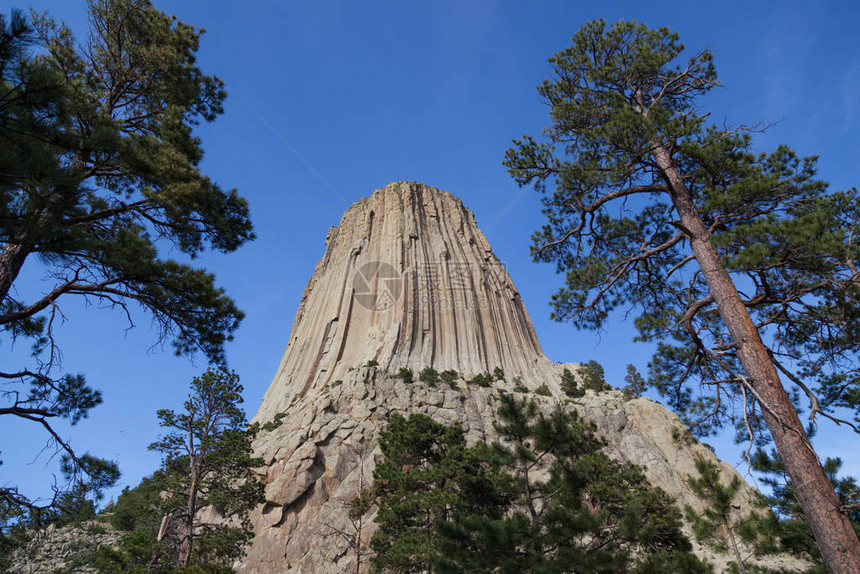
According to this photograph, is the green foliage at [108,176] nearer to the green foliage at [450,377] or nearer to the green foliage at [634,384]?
the green foliage at [634,384]

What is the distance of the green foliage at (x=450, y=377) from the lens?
34656mm

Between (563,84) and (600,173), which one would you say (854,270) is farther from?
(563,84)

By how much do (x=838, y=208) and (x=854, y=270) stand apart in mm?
1249

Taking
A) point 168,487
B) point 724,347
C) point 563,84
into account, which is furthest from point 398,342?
point 724,347

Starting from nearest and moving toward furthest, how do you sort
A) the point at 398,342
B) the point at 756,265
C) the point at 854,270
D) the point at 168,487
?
the point at 854,270, the point at 756,265, the point at 168,487, the point at 398,342

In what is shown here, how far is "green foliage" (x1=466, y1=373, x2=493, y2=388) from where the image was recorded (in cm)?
3638

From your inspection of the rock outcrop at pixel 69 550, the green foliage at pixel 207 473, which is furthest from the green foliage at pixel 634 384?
the rock outcrop at pixel 69 550

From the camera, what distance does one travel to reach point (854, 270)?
554cm

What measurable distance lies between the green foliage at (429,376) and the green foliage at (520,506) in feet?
61.4

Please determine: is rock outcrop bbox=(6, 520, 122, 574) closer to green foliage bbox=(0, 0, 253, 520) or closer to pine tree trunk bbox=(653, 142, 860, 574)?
green foliage bbox=(0, 0, 253, 520)

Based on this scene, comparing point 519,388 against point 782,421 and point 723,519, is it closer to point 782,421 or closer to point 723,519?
point 723,519

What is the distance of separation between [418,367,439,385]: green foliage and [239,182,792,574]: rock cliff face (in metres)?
1.07

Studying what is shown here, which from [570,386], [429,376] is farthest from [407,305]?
[570,386]

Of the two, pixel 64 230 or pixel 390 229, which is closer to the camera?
pixel 64 230
